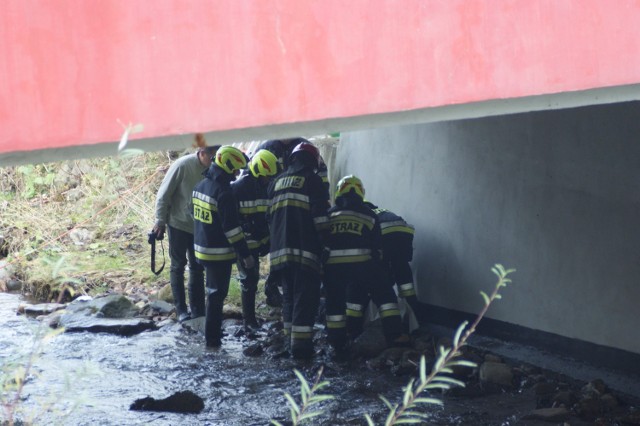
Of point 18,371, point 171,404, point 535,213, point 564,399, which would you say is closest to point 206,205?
point 171,404

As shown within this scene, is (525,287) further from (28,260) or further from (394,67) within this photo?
(28,260)

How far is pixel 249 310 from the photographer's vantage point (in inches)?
358

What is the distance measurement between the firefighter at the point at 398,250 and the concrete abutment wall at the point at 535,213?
46cm

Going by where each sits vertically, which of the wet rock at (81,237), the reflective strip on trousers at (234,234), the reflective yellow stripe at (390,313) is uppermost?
the reflective strip on trousers at (234,234)

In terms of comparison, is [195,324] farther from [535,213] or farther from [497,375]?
[535,213]

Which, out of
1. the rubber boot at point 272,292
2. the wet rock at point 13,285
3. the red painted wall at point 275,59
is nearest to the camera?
the red painted wall at point 275,59

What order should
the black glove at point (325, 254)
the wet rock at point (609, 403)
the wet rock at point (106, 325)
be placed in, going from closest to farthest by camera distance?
the wet rock at point (609, 403) < the black glove at point (325, 254) < the wet rock at point (106, 325)

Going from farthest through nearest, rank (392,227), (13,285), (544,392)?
(13,285)
(392,227)
(544,392)

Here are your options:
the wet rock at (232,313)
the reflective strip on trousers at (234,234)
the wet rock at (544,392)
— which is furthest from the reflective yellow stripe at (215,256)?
the wet rock at (544,392)

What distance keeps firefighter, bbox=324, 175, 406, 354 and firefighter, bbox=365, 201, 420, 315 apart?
40 cm

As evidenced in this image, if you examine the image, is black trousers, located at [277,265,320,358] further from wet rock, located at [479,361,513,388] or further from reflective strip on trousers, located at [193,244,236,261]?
wet rock, located at [479,361,513,388]

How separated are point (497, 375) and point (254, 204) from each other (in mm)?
3025

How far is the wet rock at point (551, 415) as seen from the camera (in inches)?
233

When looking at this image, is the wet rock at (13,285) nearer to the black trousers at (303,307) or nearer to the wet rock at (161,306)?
the wet rock at (161,306)
